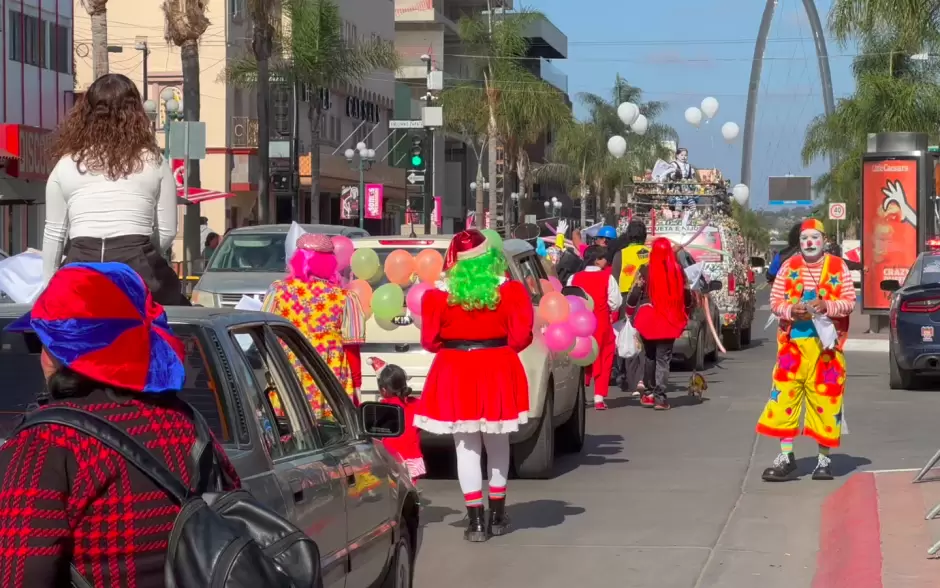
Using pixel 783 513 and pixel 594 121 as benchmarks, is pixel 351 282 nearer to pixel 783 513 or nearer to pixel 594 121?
pixel 783 513

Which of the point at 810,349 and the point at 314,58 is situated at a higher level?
the point at 314,58

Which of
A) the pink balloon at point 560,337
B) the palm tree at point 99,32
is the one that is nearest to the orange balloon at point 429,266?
the pink balloon at point 560,337

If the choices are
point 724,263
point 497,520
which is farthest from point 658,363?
point 724,263

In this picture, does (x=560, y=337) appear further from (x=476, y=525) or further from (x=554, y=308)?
(x=476, y=525)

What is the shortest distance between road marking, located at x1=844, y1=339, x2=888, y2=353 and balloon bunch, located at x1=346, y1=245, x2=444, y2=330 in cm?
1529

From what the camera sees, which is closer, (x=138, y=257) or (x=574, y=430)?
(x=138, y=257)

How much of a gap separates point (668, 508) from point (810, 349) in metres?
1.69

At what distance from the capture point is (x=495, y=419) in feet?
29.6

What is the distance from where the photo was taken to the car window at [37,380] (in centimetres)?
483

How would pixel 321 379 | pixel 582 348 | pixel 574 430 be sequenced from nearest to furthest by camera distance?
pixel 321 379 → pixel 582 348 → pixel 574 430

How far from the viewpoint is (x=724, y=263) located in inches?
943

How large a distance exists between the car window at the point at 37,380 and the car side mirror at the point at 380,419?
127 centimetres

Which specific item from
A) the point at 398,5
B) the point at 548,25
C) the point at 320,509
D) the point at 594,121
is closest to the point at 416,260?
the point at 320,509

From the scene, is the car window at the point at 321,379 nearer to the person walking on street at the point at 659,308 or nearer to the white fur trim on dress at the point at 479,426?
the white fur trim on dress at the point at 479,426
